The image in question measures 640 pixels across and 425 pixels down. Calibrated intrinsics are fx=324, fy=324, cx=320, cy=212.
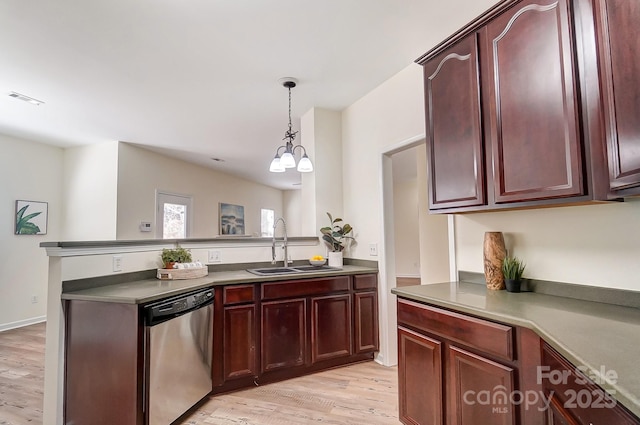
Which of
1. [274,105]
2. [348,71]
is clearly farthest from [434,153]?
[274,105]

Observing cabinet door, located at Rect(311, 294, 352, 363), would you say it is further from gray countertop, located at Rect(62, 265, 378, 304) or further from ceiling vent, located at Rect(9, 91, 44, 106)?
ceiling vent, located at Rect(9, 91, 44, 106)

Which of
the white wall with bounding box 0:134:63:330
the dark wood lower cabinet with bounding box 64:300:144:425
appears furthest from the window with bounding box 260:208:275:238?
the dark wood lower cabinet with bounding box 64:300:144:425

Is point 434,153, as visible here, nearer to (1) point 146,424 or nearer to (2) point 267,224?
(1) point 146,424

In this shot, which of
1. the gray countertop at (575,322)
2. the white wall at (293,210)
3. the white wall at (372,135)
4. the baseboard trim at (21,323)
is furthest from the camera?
the white wall at (293,210)

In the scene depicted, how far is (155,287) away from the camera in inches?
85.1

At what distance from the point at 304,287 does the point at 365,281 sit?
2.10ft

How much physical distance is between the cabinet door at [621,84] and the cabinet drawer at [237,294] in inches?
88.6

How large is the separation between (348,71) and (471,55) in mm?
1309

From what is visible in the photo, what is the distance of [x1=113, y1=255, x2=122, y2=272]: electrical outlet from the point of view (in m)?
2.31

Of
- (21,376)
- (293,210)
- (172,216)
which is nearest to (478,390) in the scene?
(21,376)

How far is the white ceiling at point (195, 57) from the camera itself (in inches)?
82.4

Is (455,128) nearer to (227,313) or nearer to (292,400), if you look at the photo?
(227,313)

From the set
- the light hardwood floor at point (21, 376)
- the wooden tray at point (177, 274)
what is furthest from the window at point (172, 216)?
the wooden tray at point (177, 274)

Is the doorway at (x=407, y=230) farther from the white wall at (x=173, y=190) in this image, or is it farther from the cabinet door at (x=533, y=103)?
the cabinet door at (x=533, y=103)
